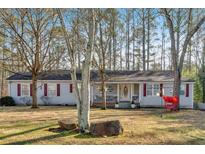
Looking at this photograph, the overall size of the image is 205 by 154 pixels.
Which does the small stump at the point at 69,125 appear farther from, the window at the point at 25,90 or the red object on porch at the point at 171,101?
the window at the point at 25,90

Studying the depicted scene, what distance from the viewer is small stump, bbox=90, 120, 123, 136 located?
31.4 ft

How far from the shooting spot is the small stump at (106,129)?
9578mm

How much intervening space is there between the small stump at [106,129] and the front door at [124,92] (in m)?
15.9

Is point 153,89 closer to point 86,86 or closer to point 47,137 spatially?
point 86,86

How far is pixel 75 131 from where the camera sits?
33.7 feet

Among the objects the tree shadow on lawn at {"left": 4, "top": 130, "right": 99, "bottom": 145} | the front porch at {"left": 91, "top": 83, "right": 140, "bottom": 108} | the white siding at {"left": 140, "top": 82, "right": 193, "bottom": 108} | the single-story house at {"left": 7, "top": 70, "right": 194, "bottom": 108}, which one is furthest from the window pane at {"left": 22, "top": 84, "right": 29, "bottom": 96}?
the tree shadow on lawn at {"left": 4, "top": 130, "right": 99, "bottom": 145}

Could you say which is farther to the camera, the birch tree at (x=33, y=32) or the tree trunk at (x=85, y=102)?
the birch tree at (x=33, y=32)

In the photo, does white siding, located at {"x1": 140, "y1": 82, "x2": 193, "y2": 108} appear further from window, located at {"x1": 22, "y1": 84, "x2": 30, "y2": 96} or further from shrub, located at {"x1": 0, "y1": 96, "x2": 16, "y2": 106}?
shrub, located at {"x1": 0, "y1": 96, "x2": 16, "y2": 106}

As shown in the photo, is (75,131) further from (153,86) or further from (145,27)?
(145,27)

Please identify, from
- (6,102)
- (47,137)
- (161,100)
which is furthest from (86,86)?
(6,102)

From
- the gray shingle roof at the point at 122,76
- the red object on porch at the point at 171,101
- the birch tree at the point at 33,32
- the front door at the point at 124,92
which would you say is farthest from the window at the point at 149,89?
the birch tree at the point at 33,32

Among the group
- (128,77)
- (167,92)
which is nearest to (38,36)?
(128,77)

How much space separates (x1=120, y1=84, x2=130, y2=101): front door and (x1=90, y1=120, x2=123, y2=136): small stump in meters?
15.9

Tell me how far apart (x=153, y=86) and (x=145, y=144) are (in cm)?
1613
